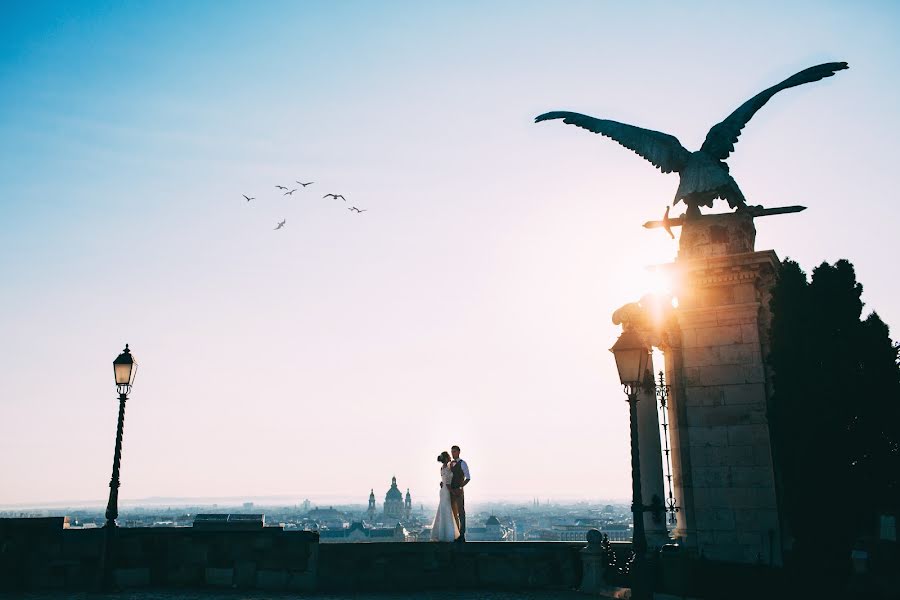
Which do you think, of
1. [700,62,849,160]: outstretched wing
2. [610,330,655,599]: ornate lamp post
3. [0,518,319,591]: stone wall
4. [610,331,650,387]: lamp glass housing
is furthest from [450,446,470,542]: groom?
[700,62,849,160]: outstretched wing

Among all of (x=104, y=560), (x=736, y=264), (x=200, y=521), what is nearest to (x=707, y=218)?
(x=736, y=264)

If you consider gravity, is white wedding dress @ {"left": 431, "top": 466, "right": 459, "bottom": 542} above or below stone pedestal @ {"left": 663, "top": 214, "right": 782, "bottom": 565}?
below

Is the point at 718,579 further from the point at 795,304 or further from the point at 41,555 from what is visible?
the point at 41,555

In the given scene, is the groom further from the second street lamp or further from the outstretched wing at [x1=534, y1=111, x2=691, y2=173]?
the outstretched wing at [x1=534, y1=111, x2=691, y2=173]

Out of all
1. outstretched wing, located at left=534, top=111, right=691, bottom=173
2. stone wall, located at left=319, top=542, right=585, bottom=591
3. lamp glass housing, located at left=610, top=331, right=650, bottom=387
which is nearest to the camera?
lamp glass housing, located at left=610, top=331, right=650, bottom=387

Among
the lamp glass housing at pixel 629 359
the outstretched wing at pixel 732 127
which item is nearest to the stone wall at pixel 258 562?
the lamp glass housing at pixel 629 359

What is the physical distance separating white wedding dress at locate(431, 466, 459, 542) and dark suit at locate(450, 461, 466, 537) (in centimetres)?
8

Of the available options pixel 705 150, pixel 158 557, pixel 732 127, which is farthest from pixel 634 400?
pixel 158 557

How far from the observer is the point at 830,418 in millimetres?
13945

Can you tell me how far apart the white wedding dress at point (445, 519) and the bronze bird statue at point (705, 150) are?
23.6ft

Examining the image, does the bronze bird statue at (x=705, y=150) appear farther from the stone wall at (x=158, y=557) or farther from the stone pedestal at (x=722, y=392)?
the stone wall at (x=158, y=557)

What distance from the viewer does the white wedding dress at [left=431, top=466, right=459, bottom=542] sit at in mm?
14547

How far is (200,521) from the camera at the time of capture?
46.7 feet

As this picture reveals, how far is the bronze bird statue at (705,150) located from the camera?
15.6 meters
